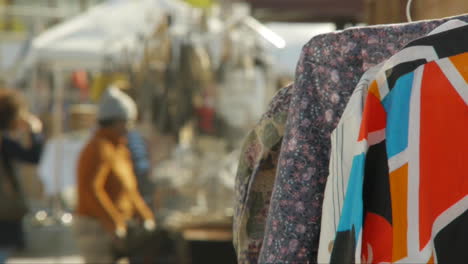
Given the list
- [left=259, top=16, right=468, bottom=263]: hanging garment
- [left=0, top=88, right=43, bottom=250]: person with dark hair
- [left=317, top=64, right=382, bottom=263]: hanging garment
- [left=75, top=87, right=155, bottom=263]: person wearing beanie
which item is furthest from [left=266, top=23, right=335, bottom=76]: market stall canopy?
[left=317, top=64, right=382, bottom=263]: hanging garment

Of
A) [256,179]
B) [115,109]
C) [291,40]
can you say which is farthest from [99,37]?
[256,179]

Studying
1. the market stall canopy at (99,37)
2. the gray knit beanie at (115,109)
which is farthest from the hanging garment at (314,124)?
the market stall canopy at (99,37)

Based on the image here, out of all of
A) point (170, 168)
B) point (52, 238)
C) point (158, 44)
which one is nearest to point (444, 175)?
point (170, 168)

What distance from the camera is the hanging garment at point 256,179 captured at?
1.90m

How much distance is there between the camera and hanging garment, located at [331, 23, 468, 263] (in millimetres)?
1470

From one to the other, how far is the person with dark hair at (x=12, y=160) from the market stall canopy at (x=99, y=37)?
2394 mm

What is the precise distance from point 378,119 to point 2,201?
3.99 meters

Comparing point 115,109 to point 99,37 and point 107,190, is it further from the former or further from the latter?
point 99,37

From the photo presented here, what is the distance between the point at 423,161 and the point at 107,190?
4342 millimetres

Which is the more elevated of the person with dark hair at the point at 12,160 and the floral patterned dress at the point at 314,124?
the floral patterned dress at the point at 314,124

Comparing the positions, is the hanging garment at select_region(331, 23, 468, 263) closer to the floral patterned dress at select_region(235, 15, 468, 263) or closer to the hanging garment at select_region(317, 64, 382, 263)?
the hanging garment at select_region(317, 64, 382, 263)

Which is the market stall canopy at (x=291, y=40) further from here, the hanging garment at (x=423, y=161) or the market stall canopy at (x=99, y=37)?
the hanging garment at (x=423, y=161)

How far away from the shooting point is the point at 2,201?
204 inches

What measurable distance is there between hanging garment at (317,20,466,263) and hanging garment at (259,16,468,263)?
103 mm
